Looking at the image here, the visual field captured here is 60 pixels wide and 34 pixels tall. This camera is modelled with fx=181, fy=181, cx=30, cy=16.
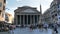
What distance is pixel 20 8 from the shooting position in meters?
123

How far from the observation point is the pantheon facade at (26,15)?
120000 mm

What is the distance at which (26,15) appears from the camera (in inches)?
4811

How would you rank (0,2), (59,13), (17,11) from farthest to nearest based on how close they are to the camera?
(17,11), (59,13), (0,2)

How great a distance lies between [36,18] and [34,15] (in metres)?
2.46

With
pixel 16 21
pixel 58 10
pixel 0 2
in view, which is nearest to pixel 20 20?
pixel 16 21

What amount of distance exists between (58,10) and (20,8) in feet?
130

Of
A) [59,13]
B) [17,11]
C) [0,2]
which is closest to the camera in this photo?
[0,2]

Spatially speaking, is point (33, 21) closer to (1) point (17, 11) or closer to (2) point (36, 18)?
(2) point (36, 18)

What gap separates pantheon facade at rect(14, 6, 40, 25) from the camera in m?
120

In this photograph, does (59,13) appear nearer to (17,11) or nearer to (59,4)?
(59,4)

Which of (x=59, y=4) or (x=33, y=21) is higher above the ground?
(x=59, y=4)

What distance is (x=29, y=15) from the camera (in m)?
123

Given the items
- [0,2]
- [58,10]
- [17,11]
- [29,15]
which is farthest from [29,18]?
[0,2]

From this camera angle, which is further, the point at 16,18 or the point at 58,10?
the point at 16,18
